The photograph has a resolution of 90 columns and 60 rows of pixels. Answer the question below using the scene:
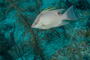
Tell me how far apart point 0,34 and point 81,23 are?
3.79 metres

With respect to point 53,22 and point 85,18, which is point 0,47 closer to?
point 53,22

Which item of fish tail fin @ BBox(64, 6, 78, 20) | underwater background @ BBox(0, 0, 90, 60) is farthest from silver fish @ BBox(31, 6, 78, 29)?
underwater background @ BBox(0, 0, 90, 60)

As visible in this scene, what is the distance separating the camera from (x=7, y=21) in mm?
5246

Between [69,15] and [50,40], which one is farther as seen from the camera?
[50,40]

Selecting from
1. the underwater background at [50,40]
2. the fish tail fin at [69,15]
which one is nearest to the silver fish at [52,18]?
the fish tail fin at [69,15]

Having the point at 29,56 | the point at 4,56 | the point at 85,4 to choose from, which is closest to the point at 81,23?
the point at 85,4

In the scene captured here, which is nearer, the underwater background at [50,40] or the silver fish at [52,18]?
the silver fish at [52,18]

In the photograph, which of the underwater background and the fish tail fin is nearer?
the fish tail fin

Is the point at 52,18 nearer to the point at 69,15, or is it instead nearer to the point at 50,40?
the point at 69,15

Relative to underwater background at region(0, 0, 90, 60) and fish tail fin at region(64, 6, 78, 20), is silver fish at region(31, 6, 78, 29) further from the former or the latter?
underwater background at region(0, 0, 90, 60)

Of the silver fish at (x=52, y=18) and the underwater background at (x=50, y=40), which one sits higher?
the silver fish at (x=52, y=18)

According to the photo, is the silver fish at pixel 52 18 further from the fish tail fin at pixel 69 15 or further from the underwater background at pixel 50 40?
the underwater background at pixel 50 40

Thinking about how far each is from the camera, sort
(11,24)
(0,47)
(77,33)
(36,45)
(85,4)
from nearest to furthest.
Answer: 1. (77,33)
2. (36,45)
3. (0,47)
4. (85,4)
5. (11,24)

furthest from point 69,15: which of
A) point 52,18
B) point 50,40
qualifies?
point 50,40
